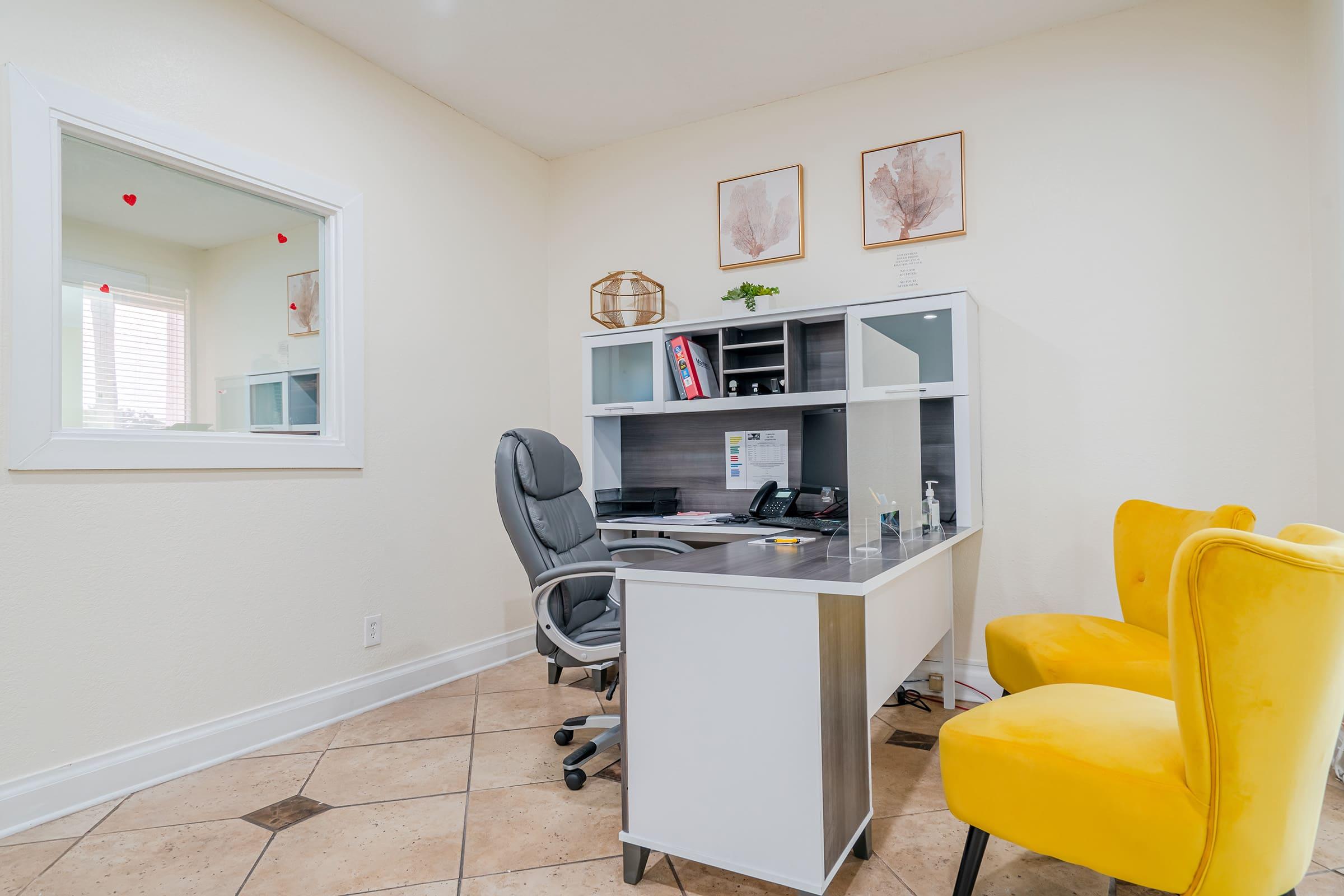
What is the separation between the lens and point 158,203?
259cm

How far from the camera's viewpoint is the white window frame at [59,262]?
84.7 inches

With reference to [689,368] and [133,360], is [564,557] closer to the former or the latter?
[689,368]

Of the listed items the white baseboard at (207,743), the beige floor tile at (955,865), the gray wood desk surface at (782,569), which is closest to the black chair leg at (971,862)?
the beige floor tile at (955,865)

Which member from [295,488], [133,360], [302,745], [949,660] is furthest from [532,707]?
[133,360]

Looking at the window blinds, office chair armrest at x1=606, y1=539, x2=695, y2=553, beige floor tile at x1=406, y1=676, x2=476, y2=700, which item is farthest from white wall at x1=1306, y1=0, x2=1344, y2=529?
the window blinds

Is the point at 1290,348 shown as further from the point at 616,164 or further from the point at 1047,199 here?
the point at 616,164

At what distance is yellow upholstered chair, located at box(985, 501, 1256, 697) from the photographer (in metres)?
2.15

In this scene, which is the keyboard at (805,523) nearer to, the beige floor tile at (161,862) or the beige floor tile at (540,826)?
the beige floor tile at (540,826)

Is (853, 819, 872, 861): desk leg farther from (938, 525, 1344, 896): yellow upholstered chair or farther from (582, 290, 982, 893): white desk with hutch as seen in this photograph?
(938, 525, 1344, 896): yellow upholstered chair

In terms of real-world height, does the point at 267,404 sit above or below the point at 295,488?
above

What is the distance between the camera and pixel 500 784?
235 centimetres

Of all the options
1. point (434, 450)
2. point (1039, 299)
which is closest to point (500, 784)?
point (434, 450)

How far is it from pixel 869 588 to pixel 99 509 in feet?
7.82

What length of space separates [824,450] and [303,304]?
2.31 m
